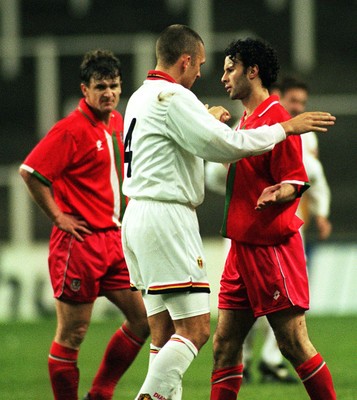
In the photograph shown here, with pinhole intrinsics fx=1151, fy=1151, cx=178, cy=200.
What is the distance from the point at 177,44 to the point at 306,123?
2.55ft

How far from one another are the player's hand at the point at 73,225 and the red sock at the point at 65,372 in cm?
68

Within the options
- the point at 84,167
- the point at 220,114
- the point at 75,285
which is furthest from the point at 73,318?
the point at 220,114

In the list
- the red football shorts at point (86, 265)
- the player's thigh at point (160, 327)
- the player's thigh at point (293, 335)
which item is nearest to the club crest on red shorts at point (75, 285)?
the red football shorts at point (86, 265)

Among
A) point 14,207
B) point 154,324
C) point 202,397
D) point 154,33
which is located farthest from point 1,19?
point 154,324

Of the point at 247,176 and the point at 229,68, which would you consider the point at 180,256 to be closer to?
the point at 247,176

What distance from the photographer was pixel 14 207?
48.4ft

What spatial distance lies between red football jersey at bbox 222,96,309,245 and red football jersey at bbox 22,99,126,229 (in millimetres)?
1250

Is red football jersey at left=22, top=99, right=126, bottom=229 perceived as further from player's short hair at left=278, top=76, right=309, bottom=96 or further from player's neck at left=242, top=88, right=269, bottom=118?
player's short hair at left=278, top=76, right=309, bottom=96

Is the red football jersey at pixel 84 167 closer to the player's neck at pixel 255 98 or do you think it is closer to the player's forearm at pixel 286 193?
the player's neck at pixel 255 98

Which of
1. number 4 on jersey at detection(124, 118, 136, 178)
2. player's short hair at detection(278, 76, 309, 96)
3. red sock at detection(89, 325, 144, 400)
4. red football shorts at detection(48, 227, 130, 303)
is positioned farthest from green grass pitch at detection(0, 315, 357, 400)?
number 4 on jersey at detection(124, 118, 136, 178)

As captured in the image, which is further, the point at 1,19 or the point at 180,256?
the point at 1,19

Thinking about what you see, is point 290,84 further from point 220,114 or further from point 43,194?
point 220,114

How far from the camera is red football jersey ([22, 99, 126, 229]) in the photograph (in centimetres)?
691

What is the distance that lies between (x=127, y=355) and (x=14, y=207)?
7898 millimetres
